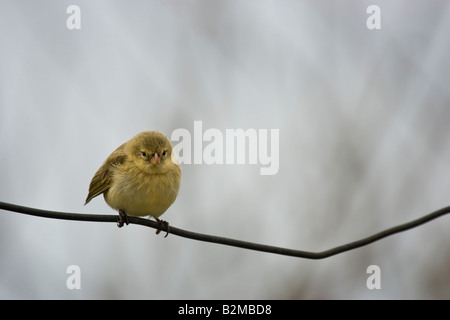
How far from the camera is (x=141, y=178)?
138 inches

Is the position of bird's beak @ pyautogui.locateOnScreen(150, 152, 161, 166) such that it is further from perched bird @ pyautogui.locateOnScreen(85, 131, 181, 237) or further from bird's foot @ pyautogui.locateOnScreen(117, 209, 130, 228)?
bird's foot @ pyautogui.locateOnScreen(117, 209, 130, 228)

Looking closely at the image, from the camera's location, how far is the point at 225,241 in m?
2.28

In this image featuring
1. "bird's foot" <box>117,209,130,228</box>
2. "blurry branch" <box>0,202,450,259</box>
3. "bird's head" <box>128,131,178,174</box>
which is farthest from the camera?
"bird's head" <box>128,131,178,174</box>

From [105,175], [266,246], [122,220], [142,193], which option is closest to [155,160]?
[142,193]

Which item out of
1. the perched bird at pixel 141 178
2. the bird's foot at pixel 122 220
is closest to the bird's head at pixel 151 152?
the perched bird at pixel 141 178

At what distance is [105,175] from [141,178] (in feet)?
0.96

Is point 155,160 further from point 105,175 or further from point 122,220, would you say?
point 122,220

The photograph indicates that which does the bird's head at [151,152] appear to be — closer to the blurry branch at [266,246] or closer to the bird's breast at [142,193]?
the bird's breast at [142,193]

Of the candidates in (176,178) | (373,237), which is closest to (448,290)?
(176,178)

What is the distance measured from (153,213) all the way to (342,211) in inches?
103

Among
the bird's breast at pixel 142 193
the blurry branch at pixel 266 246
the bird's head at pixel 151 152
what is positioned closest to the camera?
the blurry branch at pixel 266 246

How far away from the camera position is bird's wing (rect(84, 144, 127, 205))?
3.64m

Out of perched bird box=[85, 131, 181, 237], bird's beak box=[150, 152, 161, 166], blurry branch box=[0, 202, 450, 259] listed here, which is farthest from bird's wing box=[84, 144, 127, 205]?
blurry branch box=[0, 202, 450, 259]

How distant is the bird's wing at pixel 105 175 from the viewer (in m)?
3.64
